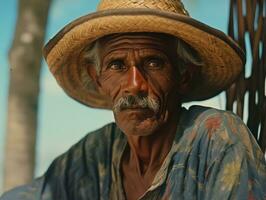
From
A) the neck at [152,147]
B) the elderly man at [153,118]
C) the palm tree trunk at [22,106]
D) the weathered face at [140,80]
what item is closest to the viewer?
the elderly man at [153,118]

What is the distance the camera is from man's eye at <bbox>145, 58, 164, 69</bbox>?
235cm

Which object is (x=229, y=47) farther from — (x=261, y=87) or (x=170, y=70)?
(x=261, y=87)

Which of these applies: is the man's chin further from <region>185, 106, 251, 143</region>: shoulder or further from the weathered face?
<region>185, 106, 251, 143</region>: shoulder

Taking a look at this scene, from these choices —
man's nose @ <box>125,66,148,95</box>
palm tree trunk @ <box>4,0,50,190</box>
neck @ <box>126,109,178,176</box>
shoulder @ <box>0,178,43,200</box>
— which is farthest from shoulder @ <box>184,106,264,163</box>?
palm tree trunk @ <box>4,0,50,190</box>

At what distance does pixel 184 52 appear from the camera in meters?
2.46

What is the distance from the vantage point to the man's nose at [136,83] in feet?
7.41

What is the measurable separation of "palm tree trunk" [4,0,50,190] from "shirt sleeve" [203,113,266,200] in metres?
2.77

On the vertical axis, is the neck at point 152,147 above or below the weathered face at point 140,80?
below

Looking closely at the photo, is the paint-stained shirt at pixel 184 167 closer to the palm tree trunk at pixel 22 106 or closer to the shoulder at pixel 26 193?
the shoulder at pixel 26 193

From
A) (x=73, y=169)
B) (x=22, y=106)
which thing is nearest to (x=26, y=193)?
(x=73, y=169)

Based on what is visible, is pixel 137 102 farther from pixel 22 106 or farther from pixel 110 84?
pixel 22 106

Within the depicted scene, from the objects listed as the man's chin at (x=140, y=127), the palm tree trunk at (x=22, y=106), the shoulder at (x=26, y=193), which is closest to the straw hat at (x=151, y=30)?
the man's chin at (x=140, y=127)

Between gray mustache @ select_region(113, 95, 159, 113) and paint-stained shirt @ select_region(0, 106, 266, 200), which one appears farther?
gray mustache @ select_region(113, 95, 159, 113)

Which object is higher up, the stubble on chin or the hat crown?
the hat crown
